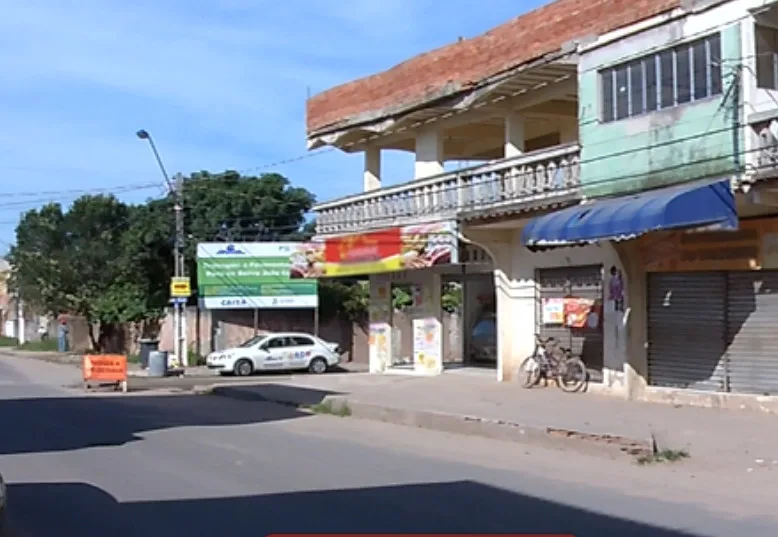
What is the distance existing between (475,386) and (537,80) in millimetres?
6730

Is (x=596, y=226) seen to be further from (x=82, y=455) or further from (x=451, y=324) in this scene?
(x=451, y=324)

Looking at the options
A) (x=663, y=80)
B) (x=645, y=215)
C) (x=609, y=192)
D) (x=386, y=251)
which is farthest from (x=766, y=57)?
(x=386, y=251)

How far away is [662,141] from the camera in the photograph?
17812mm

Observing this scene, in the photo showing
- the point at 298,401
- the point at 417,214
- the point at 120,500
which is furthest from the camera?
the point at 417,214

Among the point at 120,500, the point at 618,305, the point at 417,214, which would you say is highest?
the point at 417,214

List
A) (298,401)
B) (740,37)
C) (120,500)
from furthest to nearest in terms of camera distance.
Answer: (298,401), (740,37), (120,500)

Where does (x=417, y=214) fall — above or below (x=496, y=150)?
below

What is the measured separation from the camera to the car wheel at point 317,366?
35.6 meters

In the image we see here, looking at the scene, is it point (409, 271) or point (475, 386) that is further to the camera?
point (409, 271)

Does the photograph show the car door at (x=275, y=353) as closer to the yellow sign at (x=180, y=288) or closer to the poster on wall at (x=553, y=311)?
the yellow sign at (x=180, y=288)

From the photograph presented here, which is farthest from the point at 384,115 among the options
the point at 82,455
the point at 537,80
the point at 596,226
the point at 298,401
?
the point at 82,455

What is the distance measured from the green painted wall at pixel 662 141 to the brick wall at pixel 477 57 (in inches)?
36.7

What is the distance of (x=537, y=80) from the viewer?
868 inches

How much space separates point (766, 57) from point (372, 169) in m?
15.7
